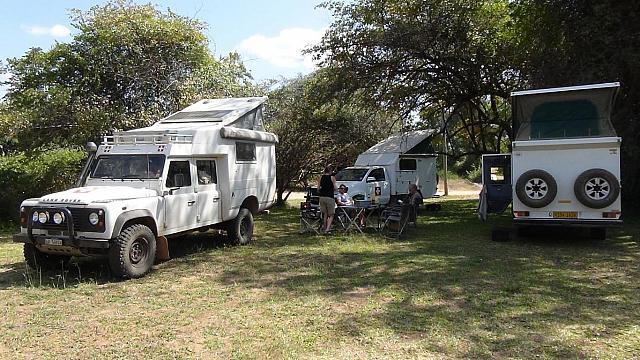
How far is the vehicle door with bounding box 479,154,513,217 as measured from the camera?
36.5 ft

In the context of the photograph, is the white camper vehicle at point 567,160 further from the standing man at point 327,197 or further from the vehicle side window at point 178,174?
the vehicle side window at point 178,174

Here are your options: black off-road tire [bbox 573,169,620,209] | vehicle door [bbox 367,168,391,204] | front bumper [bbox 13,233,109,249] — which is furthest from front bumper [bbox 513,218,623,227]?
front bumper [bbox 13,233,109,249]

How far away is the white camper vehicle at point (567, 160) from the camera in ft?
29.7

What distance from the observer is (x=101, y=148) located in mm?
8648

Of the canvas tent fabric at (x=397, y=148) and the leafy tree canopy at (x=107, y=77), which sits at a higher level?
the leafy tree canopy at (x=107, y=77)

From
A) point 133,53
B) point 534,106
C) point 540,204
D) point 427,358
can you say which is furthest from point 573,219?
point 133,53

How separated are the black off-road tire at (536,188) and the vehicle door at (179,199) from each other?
6.12 meters

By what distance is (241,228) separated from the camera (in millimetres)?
10297

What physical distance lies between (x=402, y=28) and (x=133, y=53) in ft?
24.5

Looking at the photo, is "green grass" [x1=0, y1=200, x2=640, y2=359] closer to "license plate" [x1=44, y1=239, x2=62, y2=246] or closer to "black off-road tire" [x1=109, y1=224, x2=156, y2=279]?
"black off-road tire" [x1=109, y1=224, x2=156, y2=279]

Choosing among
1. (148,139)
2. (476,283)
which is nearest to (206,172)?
(148,139)

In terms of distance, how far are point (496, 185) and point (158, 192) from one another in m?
7.37

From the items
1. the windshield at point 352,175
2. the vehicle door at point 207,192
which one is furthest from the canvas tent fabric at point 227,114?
the windshield at point 352,175

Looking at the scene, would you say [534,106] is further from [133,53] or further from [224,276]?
[133,53]
